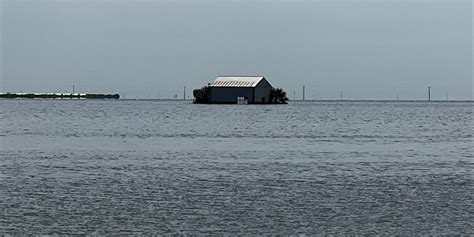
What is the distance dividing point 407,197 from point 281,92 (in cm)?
15541

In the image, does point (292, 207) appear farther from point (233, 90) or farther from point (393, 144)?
point (233, 90)

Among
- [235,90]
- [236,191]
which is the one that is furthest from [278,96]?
[236,191]

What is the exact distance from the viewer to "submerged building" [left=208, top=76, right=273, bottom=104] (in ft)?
525

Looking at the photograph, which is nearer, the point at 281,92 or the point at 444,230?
the point at 444,230

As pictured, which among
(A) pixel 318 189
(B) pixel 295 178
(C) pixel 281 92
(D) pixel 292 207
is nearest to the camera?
(D) pixel 292 207

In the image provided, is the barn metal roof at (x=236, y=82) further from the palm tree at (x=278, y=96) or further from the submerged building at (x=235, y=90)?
the palm tree at (x=278, y=96)

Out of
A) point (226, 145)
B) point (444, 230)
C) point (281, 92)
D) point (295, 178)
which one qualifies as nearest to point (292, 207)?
point (444, 230)

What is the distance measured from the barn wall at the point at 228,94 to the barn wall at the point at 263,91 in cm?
132

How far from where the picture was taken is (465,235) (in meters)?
16.8

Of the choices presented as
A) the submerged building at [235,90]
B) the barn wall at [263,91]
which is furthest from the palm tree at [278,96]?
the submerged building at [235,90]

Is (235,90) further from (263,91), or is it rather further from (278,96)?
(278,96)

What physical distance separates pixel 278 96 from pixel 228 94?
19196mm

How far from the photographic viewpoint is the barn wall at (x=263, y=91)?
6406 inches

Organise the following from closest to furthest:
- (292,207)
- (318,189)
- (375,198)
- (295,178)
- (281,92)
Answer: (292,207) → (375,198) → (318,189) → (295,178) → (281,92)
